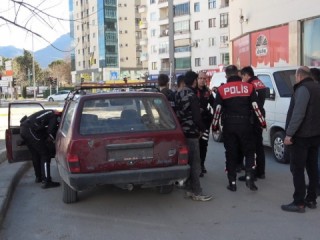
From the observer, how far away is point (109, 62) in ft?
323

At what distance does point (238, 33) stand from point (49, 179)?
19285 millimetres

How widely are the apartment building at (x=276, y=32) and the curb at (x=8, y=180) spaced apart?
12073 mm

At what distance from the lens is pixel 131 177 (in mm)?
5828

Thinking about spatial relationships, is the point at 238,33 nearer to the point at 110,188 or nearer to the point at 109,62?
the point at 110,188

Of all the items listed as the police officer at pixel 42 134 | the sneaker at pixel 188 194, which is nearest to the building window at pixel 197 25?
the police officer at pixel 42 134

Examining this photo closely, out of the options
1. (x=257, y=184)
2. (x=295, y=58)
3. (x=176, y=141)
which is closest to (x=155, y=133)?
(x=176, y=141)

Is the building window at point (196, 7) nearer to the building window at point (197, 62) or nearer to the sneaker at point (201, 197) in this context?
the building window at point (197, 62)

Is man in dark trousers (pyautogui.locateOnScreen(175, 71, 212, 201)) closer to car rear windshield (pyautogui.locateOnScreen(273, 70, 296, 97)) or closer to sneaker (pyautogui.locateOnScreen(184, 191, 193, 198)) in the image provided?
sneaker (pyautogui.locateOnScreen(184, 191, 193, 198))

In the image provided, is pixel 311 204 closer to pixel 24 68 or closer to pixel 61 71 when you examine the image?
pixel 24 68

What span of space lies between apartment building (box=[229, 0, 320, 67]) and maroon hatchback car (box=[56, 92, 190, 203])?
41.4 ft

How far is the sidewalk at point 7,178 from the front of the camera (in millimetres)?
6380

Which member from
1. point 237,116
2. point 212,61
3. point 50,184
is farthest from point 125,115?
point 212,61

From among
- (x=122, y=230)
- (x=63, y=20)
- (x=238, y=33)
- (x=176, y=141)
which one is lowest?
(x=122, y=230)

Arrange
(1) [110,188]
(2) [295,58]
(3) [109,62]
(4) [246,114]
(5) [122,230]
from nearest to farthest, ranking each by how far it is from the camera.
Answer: (5) [122,230]
(4) [246,114]
(1) [110,188]
(2) [295,58]
(3) [109,62]
